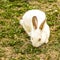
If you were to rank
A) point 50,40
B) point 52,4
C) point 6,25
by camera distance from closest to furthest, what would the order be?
point 50,40
point 6,25
point 52,4

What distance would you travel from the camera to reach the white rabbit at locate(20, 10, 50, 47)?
4570 mm

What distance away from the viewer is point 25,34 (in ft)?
17.0

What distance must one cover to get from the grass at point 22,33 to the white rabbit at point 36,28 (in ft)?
0.52

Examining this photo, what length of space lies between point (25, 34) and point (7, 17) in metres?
0.74

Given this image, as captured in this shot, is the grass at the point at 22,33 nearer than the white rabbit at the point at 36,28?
No

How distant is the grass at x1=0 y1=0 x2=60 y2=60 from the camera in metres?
4.69

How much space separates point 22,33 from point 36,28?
65 centimetres

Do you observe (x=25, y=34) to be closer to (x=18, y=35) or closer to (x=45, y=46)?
(x=18, y=35)

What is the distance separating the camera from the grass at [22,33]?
469 cm

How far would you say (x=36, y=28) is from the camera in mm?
4625

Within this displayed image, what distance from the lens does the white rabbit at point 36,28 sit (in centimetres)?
457

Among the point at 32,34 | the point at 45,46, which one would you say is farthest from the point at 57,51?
the point at 32,34

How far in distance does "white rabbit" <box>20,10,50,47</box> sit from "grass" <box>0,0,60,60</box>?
0.52 feet

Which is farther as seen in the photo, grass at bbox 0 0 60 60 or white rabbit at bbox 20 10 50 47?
grass at bbox 0 0 60 60
